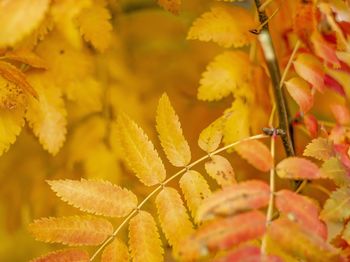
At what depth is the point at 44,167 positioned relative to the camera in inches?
56.6

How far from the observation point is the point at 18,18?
2.31 ft

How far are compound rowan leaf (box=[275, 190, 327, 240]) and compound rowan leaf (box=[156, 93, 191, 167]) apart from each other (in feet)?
0.68

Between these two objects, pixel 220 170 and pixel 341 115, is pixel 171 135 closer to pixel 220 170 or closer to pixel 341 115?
pixel 220 170

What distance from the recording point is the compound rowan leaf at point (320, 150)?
90 cm

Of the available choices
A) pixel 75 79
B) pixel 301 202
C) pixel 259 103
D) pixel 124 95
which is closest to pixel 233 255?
pixel 301 202

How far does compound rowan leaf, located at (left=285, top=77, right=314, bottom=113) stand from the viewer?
100cm

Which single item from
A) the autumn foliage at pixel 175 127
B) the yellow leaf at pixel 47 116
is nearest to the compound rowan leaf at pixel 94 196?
the autumn foliage at pixel 175 127

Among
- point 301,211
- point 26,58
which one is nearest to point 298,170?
point 301,211

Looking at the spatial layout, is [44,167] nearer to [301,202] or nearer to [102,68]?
[102,68]

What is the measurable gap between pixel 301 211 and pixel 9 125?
50 centimetres

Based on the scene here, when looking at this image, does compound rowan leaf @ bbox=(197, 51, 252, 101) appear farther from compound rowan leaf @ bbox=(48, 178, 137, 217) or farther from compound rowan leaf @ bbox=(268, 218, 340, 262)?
compound rowan leaf @ bbox=(268, 218, 340, 262)

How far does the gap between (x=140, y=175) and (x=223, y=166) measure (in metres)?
0.13

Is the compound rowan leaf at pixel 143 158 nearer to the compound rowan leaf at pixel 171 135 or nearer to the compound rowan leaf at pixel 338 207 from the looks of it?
the compound rowan leaf at pixel 171 135

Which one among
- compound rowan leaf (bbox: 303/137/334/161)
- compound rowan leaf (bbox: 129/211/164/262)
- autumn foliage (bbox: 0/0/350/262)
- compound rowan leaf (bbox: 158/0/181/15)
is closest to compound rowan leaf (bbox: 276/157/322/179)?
autumn foliage (bbox: 0/0/350/262)
